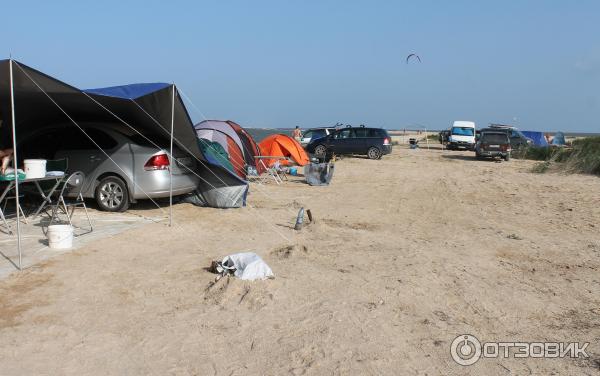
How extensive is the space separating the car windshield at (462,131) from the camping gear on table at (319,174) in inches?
822

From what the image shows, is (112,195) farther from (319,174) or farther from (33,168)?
(319,174)

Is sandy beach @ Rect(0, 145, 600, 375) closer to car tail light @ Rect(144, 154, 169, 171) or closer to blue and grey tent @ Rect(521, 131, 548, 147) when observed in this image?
car tail light @ Rect(144, 154, 169, 171)

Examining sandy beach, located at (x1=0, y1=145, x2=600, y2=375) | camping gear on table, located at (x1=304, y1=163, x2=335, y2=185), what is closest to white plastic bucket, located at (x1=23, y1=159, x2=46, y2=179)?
sandy beach, located at (x1=0, y1=145, x2=600, y2=375)

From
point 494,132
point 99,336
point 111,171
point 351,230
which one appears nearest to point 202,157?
point 111,171

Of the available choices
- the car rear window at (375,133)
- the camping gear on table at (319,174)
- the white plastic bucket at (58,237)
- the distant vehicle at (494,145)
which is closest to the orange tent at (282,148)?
the camping gear on table at (319,174)

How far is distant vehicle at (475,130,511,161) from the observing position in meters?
25.8

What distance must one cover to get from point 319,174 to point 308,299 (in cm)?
993

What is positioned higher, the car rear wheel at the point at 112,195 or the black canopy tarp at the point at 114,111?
the black canopy tarp at the point at 114,111

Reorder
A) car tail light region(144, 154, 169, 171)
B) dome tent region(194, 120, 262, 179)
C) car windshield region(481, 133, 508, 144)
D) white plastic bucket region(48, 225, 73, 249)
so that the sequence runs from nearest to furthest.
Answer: white plastic bucket region(48, 225, 73, 249) → car tail light region(144, 154, 169, 171) → dome tent region(194, 120, 262, 179) → car windshield region(481, 133, 508, 144)

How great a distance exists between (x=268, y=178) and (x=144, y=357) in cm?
1210

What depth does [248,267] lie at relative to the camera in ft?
18.9

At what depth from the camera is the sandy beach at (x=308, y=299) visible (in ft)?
13.4

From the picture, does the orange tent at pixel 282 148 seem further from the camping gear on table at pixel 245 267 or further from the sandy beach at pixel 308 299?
the camping gear on table at pixel 245 267

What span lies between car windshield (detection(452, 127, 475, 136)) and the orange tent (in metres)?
16.9
